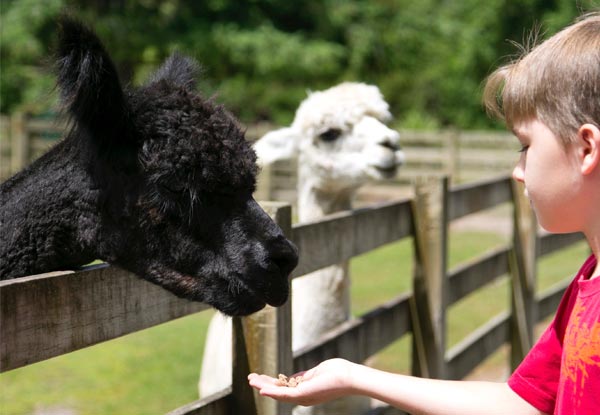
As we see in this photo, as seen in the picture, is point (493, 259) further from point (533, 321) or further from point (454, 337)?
point (454, 337)

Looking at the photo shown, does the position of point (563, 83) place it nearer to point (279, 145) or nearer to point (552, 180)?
point (552, 180)

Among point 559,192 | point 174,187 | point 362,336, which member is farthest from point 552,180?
point 362,336

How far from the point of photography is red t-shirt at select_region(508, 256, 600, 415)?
1677 mm

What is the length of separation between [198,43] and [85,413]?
14958 mm

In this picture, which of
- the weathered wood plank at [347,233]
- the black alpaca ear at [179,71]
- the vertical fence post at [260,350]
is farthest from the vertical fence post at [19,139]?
the vertical fence post at [260,350]

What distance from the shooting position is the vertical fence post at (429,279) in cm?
454

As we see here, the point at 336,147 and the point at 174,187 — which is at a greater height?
the point at 336,147

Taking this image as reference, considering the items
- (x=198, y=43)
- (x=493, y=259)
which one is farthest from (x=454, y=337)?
(x=198, y=43)

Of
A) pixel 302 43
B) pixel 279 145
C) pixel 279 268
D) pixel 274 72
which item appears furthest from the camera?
pixel 274 72

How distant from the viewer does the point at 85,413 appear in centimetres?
535

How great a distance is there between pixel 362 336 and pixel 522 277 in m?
2.73

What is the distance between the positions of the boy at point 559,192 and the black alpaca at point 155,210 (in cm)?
54

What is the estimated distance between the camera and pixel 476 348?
5.39 metres

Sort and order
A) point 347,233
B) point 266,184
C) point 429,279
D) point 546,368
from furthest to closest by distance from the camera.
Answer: point 266,184, point 429,279, point 347,233, point 546,368
